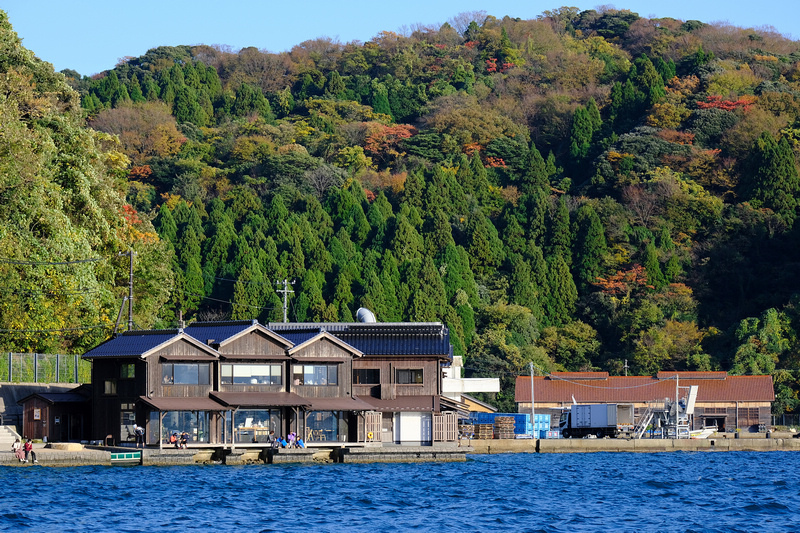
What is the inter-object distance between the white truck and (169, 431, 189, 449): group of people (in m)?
26.3

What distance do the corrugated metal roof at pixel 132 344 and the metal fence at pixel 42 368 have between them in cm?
369

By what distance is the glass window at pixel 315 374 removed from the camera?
49812mm

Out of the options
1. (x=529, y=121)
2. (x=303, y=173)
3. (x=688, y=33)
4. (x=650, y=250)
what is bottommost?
(x=650, y=250)

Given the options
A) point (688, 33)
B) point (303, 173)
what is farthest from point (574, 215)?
point (688, 33)

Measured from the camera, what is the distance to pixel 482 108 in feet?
417

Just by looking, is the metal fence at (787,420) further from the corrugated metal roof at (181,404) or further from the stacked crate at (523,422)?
the corrugated metal roof at (181,404)

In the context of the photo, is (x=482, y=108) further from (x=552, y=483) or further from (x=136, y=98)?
(x=552, y=483)

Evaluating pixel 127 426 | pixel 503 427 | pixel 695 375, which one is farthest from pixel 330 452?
pixel 695 375

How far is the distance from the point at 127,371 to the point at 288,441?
698 cm

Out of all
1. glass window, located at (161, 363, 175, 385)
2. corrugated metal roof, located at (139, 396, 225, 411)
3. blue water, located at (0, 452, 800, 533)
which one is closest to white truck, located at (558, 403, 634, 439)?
blue water, located at (0, 452, 800, 533)

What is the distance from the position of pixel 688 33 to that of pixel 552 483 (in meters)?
117

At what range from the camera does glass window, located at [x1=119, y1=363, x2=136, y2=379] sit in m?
47.2

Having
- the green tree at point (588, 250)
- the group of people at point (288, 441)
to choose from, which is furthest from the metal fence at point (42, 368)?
the green tree at point (588, 250)

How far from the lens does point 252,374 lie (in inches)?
1927
